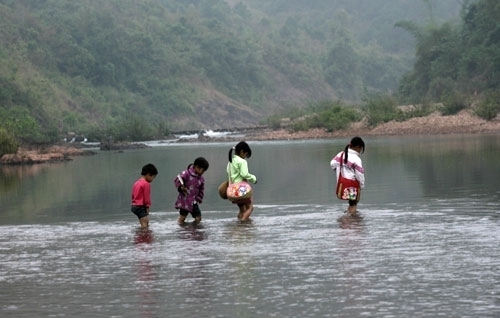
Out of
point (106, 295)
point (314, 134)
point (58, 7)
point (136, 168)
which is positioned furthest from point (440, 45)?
point (106, 295)

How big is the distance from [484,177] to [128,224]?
33.7 ft

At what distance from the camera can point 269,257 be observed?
12.6m

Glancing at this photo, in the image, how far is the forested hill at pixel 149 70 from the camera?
102 meters

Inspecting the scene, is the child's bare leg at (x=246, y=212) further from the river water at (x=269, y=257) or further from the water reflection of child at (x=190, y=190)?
the water reflection of child at (x=190, y=190)

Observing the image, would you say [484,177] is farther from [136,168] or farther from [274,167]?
[136,168]

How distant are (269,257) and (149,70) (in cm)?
11278

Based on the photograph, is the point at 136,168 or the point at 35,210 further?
the point at 136,168

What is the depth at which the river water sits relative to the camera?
9.94 meters

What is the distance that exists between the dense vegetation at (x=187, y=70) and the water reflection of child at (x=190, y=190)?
4223 cm

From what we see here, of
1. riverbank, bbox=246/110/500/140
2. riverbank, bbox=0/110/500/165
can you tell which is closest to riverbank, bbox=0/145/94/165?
riverbank, bbox=0/110/500/165

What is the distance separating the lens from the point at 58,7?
132 metres

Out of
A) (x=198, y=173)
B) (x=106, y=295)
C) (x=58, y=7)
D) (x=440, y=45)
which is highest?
(x=58, y=7)

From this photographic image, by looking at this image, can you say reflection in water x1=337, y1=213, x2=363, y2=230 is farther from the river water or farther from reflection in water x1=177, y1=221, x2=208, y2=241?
reflection in water x1=177, y1=221, x2=208, y2=241

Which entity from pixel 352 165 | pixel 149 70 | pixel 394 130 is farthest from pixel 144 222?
pixel 149 70
